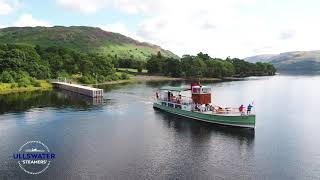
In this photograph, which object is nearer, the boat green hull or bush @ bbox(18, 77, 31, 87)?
the boat green hull

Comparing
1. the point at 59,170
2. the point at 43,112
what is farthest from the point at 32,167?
the point at 43,112

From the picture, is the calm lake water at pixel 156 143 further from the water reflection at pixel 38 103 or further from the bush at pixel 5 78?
the bush at pixel 5 78

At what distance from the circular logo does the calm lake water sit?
1070 millimetres

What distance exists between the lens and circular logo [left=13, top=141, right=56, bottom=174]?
170 feet

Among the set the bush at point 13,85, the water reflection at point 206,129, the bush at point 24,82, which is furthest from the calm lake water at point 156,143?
the bush at point 24,82

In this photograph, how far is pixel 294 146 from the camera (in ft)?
209

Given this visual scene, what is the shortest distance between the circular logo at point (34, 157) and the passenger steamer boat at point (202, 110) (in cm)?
3826

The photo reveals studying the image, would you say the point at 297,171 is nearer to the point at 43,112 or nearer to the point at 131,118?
the point at 131,118

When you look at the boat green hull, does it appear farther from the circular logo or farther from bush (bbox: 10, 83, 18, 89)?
bush (bbox: 10, 83, 18, 89)

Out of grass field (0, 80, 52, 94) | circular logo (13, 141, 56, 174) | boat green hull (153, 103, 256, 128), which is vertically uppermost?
grass field (0, 80, 52, 94)

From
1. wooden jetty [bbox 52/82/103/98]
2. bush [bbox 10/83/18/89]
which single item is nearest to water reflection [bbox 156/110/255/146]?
wooden jetty [bbox 52/82/103/98]

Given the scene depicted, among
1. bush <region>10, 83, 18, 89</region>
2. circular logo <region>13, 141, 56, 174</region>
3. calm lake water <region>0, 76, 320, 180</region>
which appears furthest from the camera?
bush <region>10, 83, 18, 89</region>

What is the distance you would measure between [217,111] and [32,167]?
45.4 meters

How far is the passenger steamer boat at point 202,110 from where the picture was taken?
7794 cm
